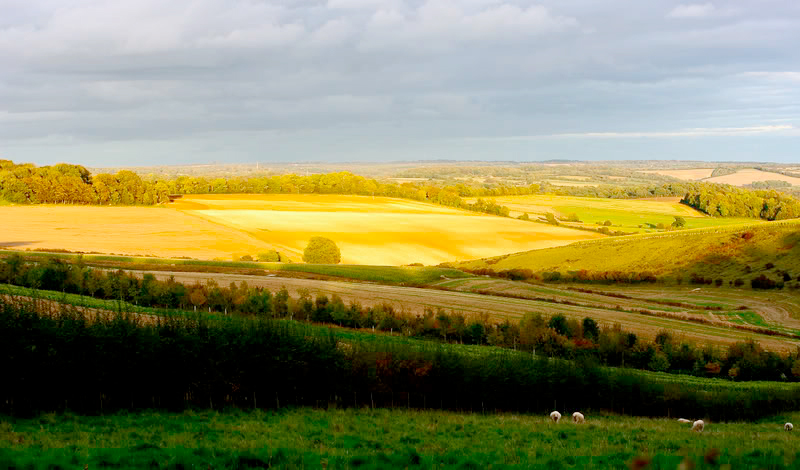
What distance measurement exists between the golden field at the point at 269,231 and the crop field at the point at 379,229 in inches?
6.2

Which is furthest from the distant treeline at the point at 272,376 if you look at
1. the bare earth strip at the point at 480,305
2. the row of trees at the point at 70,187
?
the row of trees at the point at 70,187

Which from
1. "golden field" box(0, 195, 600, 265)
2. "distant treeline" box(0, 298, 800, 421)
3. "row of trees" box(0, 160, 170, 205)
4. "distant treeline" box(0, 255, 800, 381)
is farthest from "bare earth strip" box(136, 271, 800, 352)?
"row of trees" box(0, 160, 170, 205)

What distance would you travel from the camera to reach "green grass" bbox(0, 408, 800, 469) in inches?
505

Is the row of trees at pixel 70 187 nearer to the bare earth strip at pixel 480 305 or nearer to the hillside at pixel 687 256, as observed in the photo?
the hillside at pixel 687 256

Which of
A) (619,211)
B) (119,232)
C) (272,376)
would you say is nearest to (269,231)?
(119,232)

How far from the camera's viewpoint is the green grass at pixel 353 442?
42.1ft

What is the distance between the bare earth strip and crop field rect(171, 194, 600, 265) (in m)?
27.2

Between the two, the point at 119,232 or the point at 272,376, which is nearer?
the point at 272,376

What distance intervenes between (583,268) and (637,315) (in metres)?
28.4

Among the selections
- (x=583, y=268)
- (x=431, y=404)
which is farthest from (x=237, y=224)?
(x=431, y=404)

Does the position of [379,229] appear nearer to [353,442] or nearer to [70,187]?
[70,187]

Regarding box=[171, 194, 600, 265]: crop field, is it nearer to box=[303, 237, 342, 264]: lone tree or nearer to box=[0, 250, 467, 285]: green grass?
box=[303, 237, 342, 264]: lone tree

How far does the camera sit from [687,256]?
7844cm

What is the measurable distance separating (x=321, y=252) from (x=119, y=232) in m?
27.7
